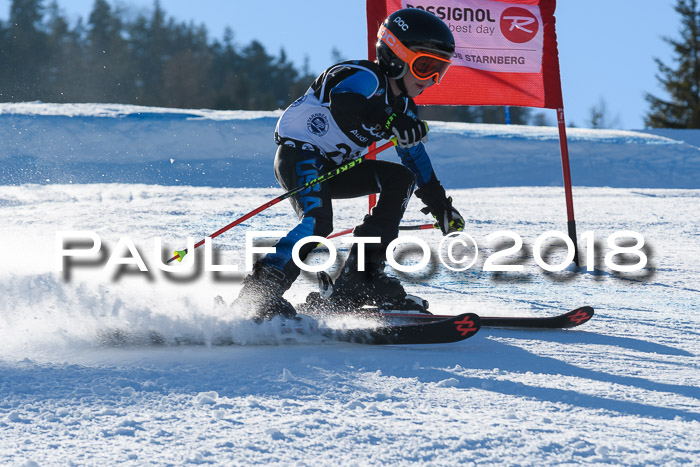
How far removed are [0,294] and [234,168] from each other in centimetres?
942

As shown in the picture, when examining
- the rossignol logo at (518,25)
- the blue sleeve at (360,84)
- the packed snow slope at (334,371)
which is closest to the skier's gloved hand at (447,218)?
the packed snow slope at (334,371)

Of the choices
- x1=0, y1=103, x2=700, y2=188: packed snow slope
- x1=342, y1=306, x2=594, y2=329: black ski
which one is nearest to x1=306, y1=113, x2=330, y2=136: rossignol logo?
x1=342, y1=306, x2=594, y2=329: black ski

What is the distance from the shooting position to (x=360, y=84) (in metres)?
3.31

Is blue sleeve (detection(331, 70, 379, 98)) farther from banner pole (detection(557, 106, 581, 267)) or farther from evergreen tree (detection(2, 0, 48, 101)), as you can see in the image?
evergreen tree (detection(2, 0, 48, 101))

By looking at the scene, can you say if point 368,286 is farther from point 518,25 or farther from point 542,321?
point 518,25

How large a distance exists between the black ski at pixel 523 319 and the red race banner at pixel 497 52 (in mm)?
2669

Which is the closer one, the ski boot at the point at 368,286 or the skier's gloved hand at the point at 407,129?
the skier's gloved hand at the point at 407,129

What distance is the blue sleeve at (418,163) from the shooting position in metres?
3.81

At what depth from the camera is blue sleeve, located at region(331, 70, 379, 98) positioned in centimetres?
331

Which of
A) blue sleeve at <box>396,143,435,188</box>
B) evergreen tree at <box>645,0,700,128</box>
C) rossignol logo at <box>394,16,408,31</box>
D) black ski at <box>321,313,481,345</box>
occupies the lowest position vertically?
black ski at <box>321,313,481,345</box>

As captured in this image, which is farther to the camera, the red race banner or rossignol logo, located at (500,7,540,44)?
rossignol logo, located at (500,7,540,44)

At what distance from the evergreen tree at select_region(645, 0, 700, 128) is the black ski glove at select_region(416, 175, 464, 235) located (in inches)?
1142

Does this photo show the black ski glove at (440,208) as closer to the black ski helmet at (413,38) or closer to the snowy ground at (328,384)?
the snowy ground at (328,384)

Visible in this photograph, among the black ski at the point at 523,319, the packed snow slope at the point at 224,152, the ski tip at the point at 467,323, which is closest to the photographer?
the ski tip at the point at 467,323
